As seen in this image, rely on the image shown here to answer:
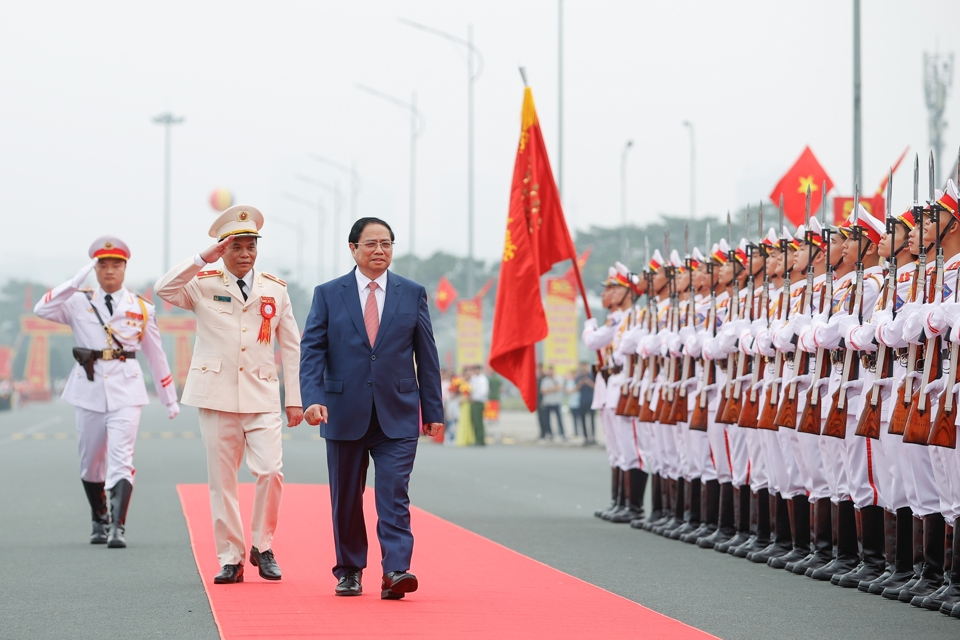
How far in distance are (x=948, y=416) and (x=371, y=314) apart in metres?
2.83

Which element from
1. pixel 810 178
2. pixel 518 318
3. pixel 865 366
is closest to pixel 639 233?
pixel 810 178

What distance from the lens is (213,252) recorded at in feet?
25.3

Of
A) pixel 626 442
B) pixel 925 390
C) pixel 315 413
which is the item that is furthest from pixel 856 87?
pixel 315 413

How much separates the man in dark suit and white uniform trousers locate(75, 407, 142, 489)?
2937 mm

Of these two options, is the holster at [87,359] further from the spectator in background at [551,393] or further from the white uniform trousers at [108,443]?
the spectator in background at [551,393]

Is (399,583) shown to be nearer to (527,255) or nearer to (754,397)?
(754,397)

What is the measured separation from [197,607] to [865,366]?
3711 mm

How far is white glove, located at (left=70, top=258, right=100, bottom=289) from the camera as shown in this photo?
9.94 metres

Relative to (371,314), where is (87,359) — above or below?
below

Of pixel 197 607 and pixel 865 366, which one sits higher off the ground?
pixel 865 366

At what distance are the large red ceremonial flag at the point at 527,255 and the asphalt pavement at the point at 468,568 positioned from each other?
4.23 feet

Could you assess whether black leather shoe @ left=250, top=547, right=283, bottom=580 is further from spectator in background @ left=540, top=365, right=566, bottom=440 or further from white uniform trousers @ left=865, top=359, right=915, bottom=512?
spectator in background @ left=540, top=365, right=566, bottom=440

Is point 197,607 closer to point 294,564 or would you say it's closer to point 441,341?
point 294,564

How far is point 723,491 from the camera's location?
33.3 feet
